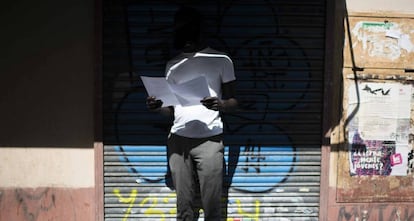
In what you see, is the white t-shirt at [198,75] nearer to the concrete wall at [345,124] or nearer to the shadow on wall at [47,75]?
the shadow on wall at [47,75]

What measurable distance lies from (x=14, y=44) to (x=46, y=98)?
1.91ft

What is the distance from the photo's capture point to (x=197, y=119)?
3.06m

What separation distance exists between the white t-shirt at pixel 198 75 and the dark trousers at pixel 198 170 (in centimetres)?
7

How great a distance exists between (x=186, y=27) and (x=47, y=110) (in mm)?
1641

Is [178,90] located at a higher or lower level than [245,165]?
higher

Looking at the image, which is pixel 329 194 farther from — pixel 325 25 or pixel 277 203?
pixel 325 25

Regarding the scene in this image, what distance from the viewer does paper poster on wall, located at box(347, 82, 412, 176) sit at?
3820mm

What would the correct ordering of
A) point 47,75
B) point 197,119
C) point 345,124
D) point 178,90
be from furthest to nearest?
point 345,124, point 47,75, point 197,119, point 178,90

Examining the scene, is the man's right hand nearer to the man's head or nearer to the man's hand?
the man's hand

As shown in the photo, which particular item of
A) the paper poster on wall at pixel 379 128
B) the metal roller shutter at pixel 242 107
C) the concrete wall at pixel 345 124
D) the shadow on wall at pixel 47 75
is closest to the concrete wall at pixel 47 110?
the shadow on wall at pixel 47 75

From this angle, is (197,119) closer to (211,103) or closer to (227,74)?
(211,103)

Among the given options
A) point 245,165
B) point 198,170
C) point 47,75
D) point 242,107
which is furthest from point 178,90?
point 47,75

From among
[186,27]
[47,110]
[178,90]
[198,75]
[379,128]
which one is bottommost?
[379,128]

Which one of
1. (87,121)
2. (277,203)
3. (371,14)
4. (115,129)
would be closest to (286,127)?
(277,203)
